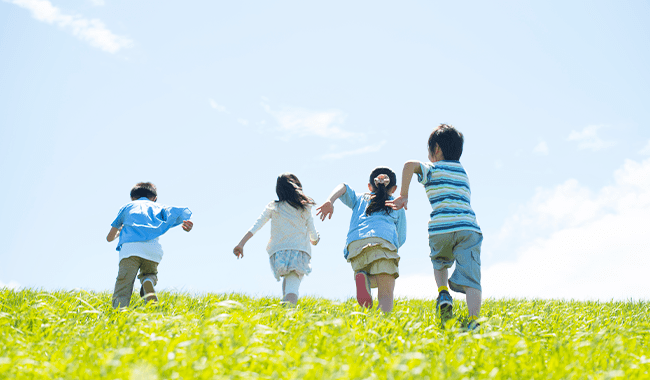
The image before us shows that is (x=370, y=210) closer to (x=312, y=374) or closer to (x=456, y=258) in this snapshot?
(x=456, y=258)

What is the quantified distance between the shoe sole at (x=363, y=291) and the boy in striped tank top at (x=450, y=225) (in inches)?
42.6

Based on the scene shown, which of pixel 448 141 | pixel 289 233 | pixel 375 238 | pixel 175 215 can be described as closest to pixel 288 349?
pixel 375 238

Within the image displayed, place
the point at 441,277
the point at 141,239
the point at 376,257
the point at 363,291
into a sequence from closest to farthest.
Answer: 1. the point at 441,277
2. the point at 376,257
3. the point at 363,291
4. the point at 141,239

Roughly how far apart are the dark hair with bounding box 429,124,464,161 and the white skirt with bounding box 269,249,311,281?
2.43m

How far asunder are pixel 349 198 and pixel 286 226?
1.00 meters

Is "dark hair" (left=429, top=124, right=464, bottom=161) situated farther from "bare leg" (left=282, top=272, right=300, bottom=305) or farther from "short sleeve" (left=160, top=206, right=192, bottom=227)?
"short sleeve" (left=160, top=206, right=192, bottom=227)

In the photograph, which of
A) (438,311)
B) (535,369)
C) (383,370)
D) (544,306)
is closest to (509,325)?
(438,311)

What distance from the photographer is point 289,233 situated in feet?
22.9

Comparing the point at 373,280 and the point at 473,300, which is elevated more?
the point at 373,280

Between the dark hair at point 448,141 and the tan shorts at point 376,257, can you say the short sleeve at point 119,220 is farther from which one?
the dark hair at point 448,141

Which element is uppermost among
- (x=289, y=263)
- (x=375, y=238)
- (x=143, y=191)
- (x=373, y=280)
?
(x=143, y=191)

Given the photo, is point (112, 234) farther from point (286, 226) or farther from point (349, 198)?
point (349, 198)

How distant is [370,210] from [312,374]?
393 cm

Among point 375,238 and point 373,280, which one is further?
point 373,280
